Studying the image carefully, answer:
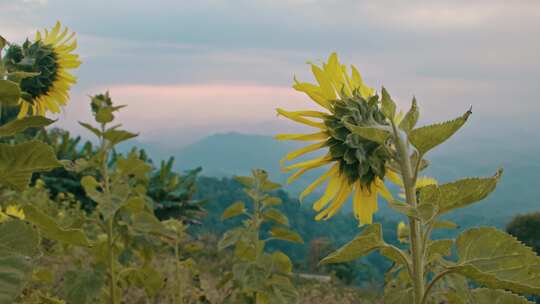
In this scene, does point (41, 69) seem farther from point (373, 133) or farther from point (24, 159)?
point (373, 133)

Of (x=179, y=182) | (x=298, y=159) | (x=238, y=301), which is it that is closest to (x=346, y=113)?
(x=298, y=159)

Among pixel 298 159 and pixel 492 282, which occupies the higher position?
pixel 298 159

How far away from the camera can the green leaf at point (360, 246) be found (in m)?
1.24

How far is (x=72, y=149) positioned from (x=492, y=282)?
35.3ft

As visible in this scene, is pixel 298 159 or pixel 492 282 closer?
pixel 492 282

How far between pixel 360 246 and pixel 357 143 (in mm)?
283

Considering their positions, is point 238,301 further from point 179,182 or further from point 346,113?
point 179,182

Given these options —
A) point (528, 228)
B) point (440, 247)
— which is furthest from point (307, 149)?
point (528, 228)

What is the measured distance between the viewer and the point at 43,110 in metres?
2.94

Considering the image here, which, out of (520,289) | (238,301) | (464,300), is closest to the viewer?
(520,289)

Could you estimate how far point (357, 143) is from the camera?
147 cm

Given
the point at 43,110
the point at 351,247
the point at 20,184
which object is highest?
the point at 43,110

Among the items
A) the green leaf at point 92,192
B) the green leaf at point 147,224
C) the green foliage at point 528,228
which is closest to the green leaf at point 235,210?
the green leaf at point 147,224

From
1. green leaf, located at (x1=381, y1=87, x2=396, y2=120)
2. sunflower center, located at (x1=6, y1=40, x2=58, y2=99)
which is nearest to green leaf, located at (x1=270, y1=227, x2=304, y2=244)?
sunflower center, located at (x1=6, y1=40, x2=58, y2=99)
